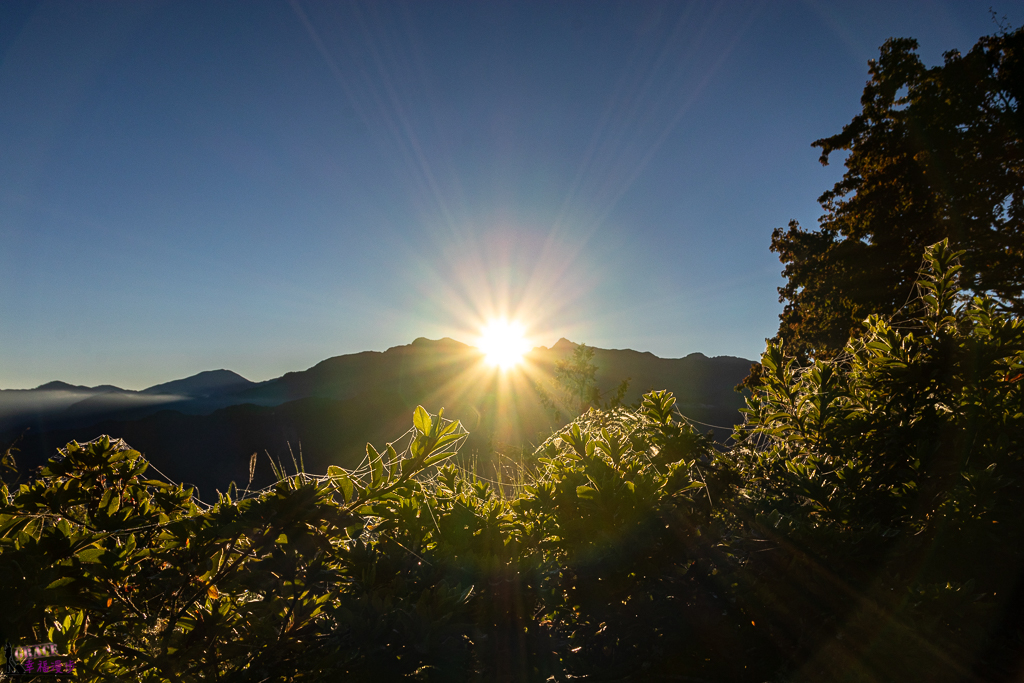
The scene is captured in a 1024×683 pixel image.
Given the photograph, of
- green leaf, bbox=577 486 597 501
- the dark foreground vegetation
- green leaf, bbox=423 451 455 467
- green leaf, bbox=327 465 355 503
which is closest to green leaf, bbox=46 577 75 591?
the dark foreground vegetation

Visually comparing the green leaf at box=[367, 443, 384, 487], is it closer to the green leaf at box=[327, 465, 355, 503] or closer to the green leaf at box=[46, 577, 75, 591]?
the green leaf at box=[327, 465, 355, 503]

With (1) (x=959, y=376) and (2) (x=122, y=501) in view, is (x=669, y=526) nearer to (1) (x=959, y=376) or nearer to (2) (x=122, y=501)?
(1) (x=959, y=376)

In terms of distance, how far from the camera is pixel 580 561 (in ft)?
3.49

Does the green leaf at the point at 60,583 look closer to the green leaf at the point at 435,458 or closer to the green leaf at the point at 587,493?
the green leaf at the point at 435,458

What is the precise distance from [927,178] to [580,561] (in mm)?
15769

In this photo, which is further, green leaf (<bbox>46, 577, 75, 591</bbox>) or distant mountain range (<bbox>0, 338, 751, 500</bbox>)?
distant mountain range (<bbox>0, 338, 751, 500</bbox>)

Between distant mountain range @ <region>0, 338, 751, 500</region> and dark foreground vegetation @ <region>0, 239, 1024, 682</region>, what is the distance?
2.46 meters

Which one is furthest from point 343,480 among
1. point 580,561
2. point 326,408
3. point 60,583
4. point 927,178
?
point 326,408

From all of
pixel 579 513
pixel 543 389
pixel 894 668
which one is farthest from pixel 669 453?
pixel 543 389

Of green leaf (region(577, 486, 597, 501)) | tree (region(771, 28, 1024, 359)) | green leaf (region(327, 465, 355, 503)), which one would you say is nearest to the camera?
green leaf (region(327, 465, 355, 503))

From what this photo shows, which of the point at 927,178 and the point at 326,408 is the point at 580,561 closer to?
the point at 927,178

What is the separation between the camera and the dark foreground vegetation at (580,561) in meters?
0.84

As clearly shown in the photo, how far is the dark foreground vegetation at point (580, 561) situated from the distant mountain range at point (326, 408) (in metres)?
2.46

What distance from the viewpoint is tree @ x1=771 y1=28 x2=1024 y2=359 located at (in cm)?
1084
